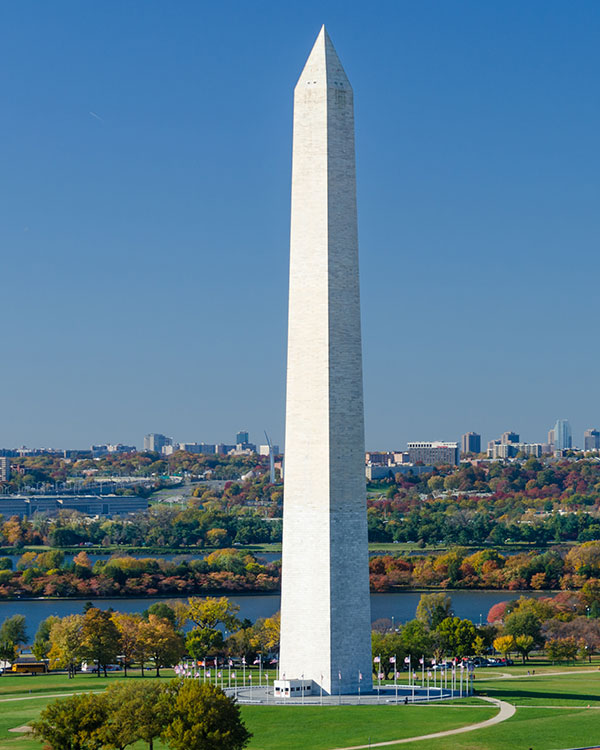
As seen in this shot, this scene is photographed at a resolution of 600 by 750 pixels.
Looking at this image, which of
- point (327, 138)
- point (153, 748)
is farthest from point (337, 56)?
point (153, 748)

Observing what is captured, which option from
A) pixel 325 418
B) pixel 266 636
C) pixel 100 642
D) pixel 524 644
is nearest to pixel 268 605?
pixel 524 644

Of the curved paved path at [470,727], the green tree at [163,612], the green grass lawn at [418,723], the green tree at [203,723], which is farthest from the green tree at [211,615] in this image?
the green tree at [203,723]

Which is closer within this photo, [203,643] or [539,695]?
[539,695]

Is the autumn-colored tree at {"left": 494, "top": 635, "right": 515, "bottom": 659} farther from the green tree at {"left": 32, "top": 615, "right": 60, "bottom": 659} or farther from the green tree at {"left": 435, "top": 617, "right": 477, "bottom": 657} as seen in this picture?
the green tree at {"left": 32, "top": 615, "right": 60, "bottom": 659}

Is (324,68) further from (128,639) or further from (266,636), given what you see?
(266,636)

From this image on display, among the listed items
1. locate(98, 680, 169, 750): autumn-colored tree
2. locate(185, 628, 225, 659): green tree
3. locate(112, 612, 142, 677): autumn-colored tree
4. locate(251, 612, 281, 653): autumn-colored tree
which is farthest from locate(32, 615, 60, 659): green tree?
locate(98, 680, 169, 750): autumn-colored tree

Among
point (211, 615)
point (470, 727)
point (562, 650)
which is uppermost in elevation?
point (211, 615)
